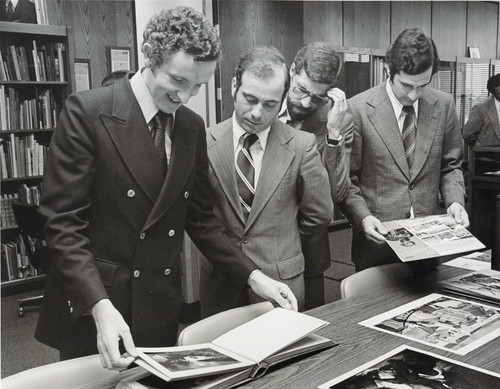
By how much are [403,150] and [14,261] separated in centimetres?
338

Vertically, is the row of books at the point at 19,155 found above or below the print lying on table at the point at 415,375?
above

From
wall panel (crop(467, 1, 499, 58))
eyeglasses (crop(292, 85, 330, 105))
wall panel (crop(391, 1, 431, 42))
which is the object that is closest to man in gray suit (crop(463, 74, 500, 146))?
wall panel (crop(391, 1, 431, 42))

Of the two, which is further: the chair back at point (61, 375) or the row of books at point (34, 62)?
the row of books at point (34, 62)

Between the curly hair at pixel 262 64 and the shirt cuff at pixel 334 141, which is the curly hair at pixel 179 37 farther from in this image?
the shirt cuff at pixel 334 141

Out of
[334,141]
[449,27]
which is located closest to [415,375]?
[334,141]

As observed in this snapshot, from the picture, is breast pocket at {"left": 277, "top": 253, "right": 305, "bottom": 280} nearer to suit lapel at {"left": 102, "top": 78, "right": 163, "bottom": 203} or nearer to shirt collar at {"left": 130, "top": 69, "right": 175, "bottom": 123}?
suit lapel at {"left": 102, "top": 78, "right": 163, "bottom": 203}

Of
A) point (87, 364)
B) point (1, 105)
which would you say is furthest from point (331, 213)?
point (1, 105)

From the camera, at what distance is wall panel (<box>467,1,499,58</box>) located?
7484mm

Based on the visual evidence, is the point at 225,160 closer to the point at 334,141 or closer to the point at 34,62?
the point at 334,141

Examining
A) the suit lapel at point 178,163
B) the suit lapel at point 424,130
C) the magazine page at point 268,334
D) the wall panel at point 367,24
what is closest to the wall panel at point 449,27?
the wall panel at point 367,24

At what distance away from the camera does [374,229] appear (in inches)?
78.9

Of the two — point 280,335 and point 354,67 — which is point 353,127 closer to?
point 280,335

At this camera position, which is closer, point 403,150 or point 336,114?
point 336,114

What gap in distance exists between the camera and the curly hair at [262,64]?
1760mm
